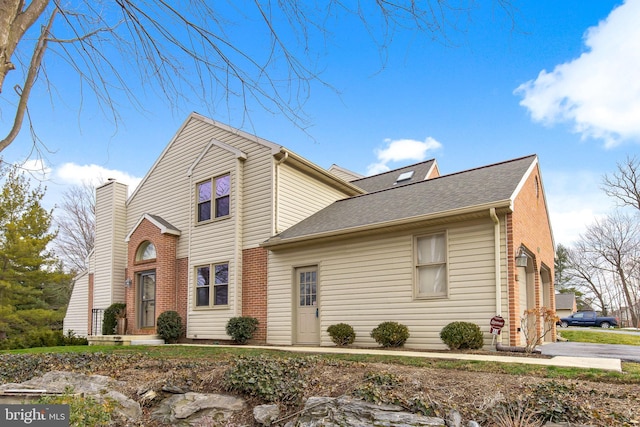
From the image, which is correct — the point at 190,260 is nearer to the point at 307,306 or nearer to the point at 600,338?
the point at 307,306

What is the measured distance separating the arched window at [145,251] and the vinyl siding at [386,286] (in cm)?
560

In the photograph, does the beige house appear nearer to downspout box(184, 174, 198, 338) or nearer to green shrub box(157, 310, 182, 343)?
downspout box(184, 174, 198, 338)

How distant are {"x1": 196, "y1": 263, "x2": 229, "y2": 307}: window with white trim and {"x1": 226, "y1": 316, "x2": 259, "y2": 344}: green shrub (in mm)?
974

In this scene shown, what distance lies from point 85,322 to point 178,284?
22.8 feet

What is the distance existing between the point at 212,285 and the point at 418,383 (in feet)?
34.1

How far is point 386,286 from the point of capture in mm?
11180

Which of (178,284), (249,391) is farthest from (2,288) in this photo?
(249,391)

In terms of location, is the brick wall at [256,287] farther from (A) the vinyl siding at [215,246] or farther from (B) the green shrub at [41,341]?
(B) the green shrub at [41,341]

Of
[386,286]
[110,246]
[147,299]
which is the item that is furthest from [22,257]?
[386,286]

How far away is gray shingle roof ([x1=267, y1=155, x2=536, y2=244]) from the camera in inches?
415

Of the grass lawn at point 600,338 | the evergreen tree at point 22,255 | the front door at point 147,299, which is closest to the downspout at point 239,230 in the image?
the front door at point 147,299

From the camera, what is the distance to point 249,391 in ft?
19.1

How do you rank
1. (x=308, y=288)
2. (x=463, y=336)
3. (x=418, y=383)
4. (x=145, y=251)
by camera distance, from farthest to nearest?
(x=145, y=251) → (x=308, y=288) → (x=463, y=336) → (x=418, y=383)

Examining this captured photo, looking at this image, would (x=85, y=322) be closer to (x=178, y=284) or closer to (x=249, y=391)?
(x=178, y=284)
